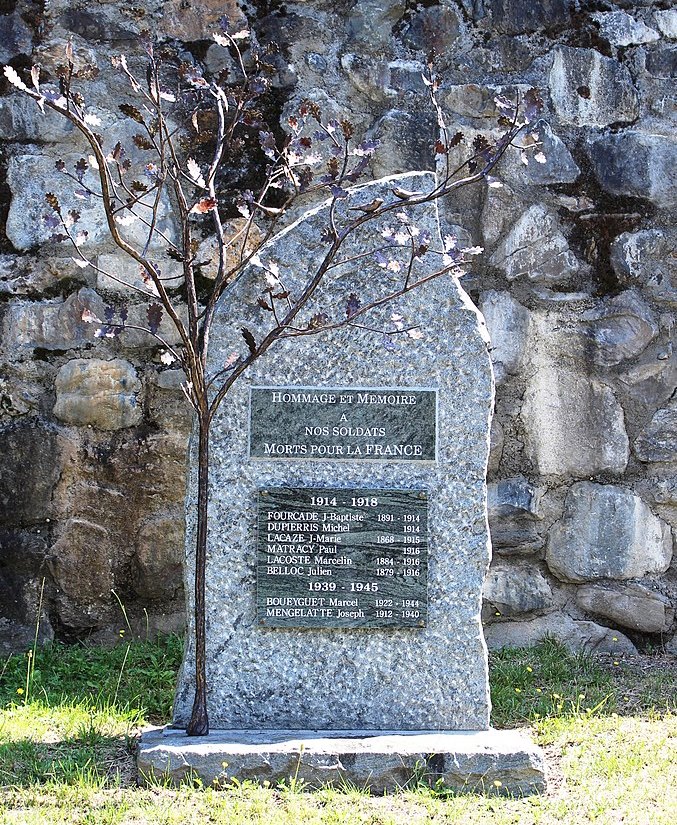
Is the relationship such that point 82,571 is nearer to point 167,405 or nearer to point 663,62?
point 167,405

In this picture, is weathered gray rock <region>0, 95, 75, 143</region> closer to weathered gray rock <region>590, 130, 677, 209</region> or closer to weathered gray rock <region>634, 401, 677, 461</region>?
weathered gray rock <region>590, 130, 677, 209</region>

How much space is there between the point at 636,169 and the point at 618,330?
2.08 feet

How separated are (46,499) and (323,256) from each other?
1.41 metres

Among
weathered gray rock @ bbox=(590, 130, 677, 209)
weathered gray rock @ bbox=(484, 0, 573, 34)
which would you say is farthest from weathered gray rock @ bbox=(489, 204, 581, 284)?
weathered gray rock @ bbox=(484, 0, 573, 34)

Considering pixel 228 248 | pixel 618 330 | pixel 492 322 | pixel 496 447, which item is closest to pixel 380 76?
pixel 228 248

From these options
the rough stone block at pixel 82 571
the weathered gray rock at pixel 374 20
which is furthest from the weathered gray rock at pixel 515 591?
the weathered gray rock at pixel 374 20

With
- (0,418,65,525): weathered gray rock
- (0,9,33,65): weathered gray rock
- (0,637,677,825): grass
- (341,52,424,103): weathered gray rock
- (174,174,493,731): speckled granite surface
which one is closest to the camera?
(0,637,677,825): grass

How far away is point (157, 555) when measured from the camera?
3.59 metres

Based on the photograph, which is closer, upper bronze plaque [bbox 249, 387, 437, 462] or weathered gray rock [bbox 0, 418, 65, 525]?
upper bronze plaque [bbox 249, 387, 437, 462]

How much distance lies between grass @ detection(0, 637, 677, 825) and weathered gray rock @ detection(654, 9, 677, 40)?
2.35 m

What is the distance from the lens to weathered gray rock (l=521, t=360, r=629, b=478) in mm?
3689

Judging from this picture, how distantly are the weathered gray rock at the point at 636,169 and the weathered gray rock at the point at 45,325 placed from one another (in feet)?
6.47

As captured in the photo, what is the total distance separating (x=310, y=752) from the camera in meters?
2.48

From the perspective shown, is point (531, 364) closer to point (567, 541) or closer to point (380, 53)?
point (567, 541)
